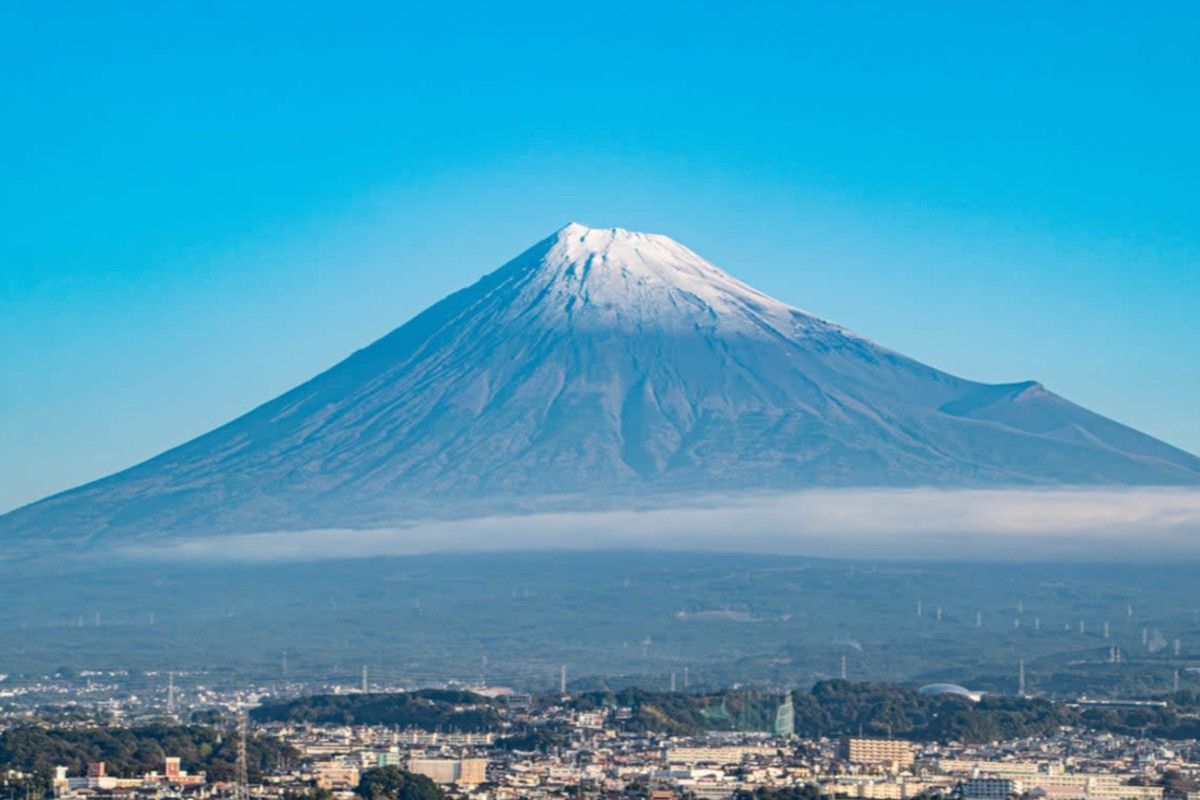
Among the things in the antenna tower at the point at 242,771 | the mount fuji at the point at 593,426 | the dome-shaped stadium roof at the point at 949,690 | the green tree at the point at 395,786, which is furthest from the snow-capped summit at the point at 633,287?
the green tree at the point at 395,786

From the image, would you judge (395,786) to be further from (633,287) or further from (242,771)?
(633,287)

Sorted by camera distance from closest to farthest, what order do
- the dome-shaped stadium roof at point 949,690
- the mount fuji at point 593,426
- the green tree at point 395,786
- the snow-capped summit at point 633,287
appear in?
the green tree at point 395,786
the dome-shaped stadium roof at point 949,690
the mount fuji at point 593,426
the snow-capped summit at point 633,287

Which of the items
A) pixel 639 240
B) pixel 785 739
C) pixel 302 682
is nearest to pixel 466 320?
pixel 639 240

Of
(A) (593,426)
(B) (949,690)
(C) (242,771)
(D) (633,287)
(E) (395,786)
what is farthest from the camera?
(D) (633,287)

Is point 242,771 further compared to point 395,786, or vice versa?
point 242,771

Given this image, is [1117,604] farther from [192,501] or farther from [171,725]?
[171,725]

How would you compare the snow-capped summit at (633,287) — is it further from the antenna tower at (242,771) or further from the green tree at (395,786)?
the green tree at (395,786)

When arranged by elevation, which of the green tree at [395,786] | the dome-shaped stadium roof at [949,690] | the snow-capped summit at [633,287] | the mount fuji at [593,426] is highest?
the snow-capped summit at [633,287]

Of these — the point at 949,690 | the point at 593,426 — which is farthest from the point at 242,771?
the point at 593,426
